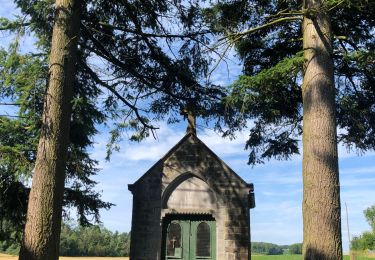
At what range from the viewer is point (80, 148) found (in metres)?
16.7

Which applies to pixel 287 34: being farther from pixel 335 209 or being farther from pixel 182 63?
pixel 335 209

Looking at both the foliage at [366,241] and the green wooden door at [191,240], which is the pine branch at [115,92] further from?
the foliage at [366,241]

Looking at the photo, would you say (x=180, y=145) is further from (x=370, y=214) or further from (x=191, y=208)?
(x=370, y=214)

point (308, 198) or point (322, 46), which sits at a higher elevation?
point (322, 46)

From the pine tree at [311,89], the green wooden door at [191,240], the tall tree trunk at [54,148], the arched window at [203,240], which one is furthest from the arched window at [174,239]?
the tall tree trunk at [54,148]

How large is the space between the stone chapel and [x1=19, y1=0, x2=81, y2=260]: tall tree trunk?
6.46 m

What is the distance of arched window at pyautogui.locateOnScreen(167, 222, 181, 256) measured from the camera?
14.1 meters

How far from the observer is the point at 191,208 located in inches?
561

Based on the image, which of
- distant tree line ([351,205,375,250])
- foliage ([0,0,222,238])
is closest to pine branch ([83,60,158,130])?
foliage ([0,0,222,238])

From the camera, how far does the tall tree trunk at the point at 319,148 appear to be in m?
7.49

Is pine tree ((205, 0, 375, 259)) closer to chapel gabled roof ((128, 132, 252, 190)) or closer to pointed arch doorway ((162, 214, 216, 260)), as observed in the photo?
chapel gabled roof ((128, 132, 252, 190))

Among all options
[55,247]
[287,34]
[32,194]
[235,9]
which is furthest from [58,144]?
[287,34]

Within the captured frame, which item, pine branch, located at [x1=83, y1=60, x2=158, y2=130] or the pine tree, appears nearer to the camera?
the pine tree

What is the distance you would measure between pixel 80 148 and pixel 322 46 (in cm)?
1068
